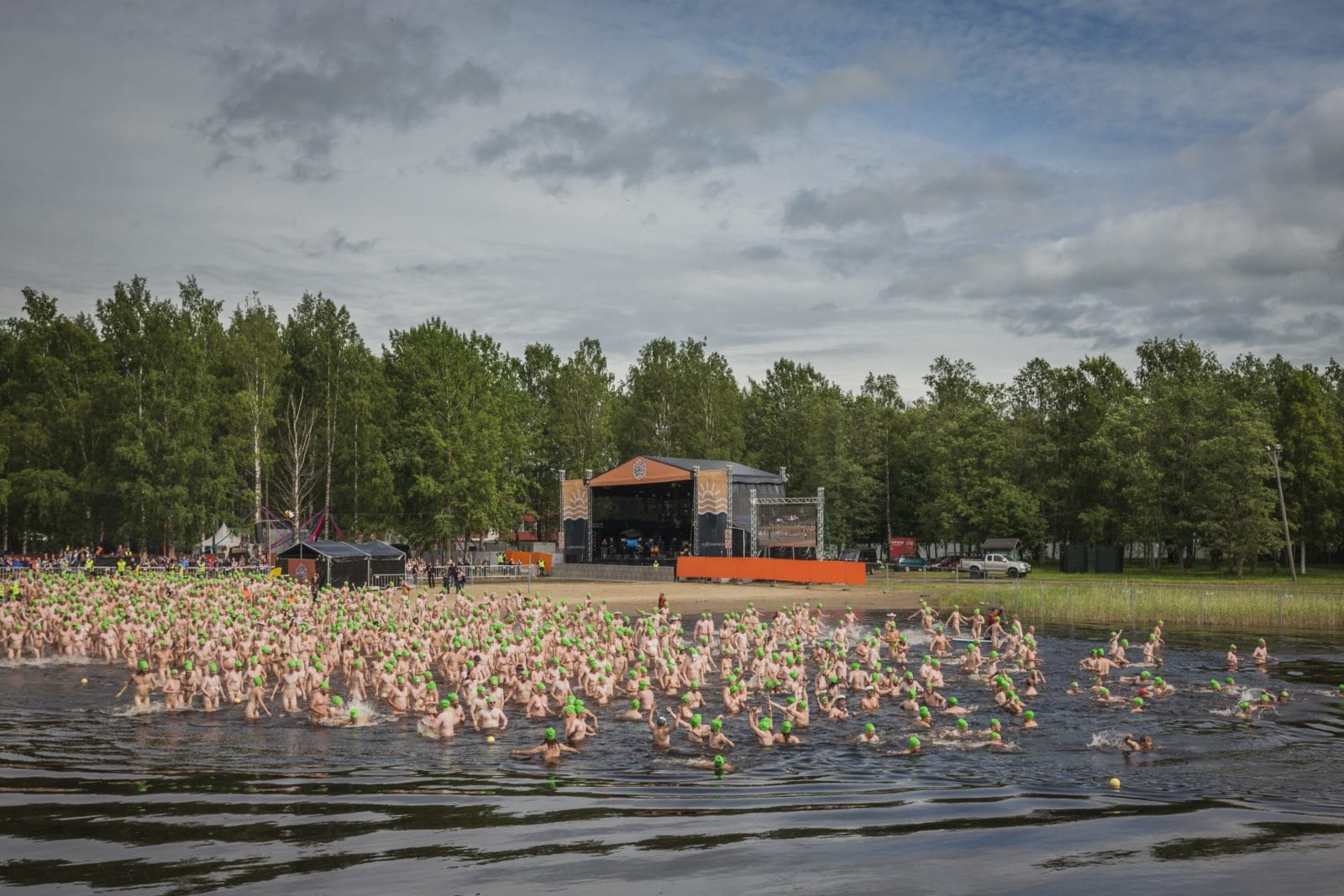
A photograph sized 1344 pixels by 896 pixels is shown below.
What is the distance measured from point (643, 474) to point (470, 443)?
1379cm

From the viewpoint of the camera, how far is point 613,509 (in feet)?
260

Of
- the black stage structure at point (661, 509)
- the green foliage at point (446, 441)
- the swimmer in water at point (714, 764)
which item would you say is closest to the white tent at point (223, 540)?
the green foliage at point (446, 441)

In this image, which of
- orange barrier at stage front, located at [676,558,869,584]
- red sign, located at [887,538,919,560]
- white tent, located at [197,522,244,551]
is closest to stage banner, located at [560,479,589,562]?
orange barrier at stage front, located at [676,558,869,584]

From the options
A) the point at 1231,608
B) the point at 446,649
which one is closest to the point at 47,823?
the point at 446,649

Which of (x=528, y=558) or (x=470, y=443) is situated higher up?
(x=470, y=443)

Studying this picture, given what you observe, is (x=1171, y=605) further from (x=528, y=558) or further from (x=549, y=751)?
(x=528, y=558)

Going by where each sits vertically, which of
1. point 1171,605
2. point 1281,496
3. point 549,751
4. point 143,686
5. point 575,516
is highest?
point 1281,496

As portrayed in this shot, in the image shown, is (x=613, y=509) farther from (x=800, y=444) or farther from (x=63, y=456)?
(x=63, y=456)

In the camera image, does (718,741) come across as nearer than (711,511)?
Yes

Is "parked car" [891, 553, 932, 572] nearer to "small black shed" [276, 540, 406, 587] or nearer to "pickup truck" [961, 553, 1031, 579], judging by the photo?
"pickup truck" [961, 553, 1031, 579]

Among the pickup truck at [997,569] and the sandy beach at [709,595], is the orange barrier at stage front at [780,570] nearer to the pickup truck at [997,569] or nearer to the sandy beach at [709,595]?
the sandy beach at [709,595]

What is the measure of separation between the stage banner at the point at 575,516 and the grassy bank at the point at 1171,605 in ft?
87.2

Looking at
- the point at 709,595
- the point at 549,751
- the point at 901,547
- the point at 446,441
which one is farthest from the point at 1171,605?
the point at 446,441

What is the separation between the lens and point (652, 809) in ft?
52.9
